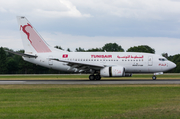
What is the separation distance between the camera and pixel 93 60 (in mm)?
35906

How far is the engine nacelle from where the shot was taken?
107 ft

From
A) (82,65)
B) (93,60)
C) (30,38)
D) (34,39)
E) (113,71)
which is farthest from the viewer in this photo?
(34,39)

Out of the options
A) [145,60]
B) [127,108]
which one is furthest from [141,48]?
[127,108]

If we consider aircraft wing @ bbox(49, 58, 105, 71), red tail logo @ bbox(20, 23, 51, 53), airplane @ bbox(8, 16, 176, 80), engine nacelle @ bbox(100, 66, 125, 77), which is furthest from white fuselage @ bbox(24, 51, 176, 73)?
engine nacelle @ bbox(100, 66, 125, 77)

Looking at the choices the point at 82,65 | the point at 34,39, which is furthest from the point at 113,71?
the point at 34,39

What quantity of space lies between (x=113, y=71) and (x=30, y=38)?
43.8 ft

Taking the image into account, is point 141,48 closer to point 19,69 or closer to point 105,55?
point 19,69

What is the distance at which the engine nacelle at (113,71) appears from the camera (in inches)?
1283

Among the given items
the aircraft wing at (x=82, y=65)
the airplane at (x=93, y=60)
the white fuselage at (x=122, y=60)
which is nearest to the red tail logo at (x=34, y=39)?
the airplane at (x=93, y=60)

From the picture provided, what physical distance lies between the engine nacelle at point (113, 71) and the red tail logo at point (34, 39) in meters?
9.82

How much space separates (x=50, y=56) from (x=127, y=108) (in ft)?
83.5

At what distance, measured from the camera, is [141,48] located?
10719 centimetres

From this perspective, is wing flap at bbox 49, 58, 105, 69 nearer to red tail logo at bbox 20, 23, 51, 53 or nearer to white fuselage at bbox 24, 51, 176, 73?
white fuselage at bbox 24, 51, 176, 73

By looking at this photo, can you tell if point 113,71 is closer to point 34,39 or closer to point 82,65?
point 82,65
